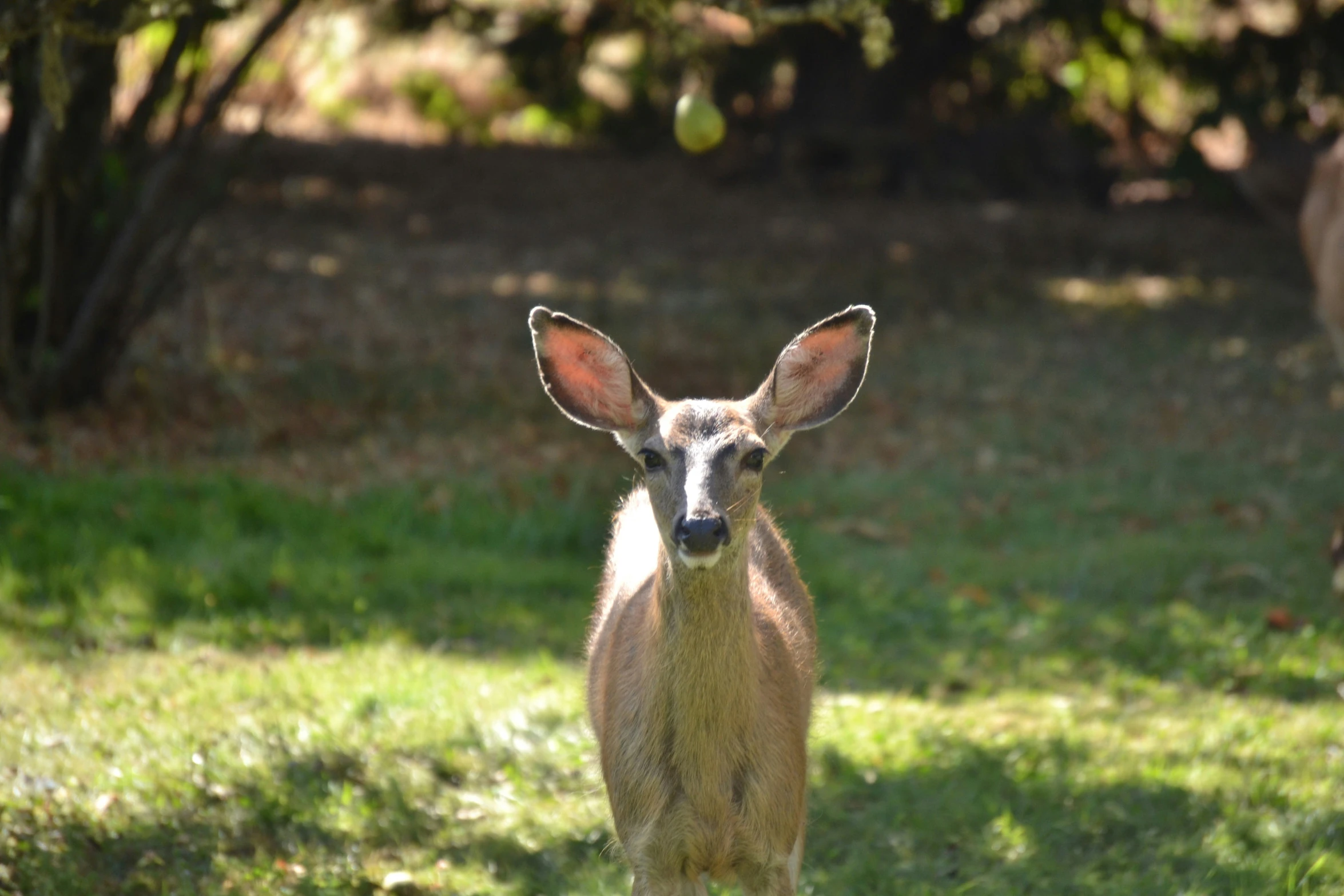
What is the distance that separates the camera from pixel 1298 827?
4898 millimetres

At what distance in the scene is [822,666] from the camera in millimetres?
5645

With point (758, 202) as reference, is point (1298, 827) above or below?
above

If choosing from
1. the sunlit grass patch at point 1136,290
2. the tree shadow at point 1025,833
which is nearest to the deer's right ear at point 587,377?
the tree shadow at point 1025,833

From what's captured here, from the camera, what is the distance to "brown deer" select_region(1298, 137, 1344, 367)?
8938mm

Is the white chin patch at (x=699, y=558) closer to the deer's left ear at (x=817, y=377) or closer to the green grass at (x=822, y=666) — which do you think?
the deer's left ear at (x=817, y=377)

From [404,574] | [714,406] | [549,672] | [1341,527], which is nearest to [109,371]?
[404,574]

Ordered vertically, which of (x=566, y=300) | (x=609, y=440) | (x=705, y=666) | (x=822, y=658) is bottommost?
(x=566, y=300)

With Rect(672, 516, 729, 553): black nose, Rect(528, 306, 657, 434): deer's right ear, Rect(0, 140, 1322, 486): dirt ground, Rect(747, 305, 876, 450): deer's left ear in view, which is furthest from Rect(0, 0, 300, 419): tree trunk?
Rect(672, 516, 729, 553): black nose

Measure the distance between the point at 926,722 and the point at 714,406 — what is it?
2510 mm

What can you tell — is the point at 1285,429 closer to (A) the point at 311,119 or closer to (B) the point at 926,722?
(B) the point at 926,722

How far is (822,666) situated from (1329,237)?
5.41 meters

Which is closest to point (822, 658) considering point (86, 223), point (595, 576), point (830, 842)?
point (595, 576)

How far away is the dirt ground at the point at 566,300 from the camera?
9781 millimetres

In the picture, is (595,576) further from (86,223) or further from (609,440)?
(86,223)
